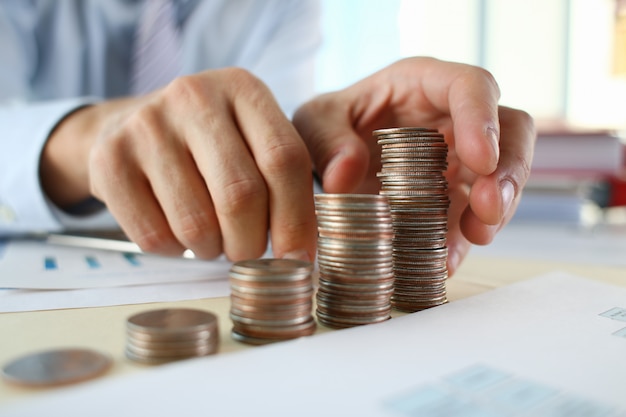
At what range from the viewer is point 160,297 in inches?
28.8

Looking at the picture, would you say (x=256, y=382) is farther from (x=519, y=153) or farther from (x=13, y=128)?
(x=13, y=128)

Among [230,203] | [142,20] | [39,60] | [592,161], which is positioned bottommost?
[592,161]

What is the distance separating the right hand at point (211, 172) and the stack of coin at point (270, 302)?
0.82ft

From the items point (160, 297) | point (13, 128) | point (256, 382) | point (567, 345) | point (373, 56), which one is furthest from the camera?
point (373, 56)

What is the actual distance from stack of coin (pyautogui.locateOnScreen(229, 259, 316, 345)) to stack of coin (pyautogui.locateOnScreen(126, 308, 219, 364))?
0.14 ft

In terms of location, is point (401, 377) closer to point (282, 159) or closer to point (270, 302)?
point (270, 302)

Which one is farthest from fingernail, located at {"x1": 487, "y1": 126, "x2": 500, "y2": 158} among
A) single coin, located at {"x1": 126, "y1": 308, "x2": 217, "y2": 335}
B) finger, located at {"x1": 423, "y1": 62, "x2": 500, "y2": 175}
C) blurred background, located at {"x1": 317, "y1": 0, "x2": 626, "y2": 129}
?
blurred background, located at {"x1": 317, "y1": 0, "x2": 626, "y2": 129}

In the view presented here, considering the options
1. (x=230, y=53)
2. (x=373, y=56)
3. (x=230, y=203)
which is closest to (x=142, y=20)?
(x=230, y=53)

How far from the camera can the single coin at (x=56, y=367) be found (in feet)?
1.35

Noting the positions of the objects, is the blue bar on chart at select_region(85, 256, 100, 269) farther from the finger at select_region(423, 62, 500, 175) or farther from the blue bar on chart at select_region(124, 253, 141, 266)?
the finger at select_region(423, 62, 500, 175)

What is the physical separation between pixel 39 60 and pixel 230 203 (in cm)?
140

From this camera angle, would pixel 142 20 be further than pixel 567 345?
→ Yes

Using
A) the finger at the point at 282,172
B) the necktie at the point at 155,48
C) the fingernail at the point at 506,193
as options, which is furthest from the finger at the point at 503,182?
the necktie at the point at 155,48

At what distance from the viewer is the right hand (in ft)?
2.55
